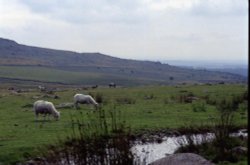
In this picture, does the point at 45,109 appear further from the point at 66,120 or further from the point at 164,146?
the point at 164,146

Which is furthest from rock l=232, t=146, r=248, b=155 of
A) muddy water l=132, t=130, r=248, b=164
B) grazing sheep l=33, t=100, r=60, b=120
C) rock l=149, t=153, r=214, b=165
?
grazing sheep l=33, t=100, r=60, b=120

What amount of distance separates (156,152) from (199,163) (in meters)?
8.13

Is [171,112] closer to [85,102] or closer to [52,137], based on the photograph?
[85,102]

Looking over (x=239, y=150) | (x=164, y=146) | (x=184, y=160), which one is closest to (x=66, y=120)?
(x=164, y=146)

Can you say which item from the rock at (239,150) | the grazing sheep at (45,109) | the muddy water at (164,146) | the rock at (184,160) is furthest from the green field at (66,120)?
the rock at (239,150)

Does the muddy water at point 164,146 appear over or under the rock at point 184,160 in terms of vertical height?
under

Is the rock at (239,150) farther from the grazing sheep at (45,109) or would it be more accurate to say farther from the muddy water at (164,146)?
the grazing sheep at (45,109)

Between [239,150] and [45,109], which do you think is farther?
[45,109]

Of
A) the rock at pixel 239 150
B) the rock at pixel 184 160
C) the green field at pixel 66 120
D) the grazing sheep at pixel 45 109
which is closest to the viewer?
the rock at pixel 184 160

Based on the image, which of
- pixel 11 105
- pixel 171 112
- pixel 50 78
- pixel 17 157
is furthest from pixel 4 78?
pixel 17 157

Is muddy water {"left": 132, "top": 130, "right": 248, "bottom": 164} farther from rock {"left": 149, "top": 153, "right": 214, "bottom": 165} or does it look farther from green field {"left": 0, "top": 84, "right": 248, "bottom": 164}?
rock {"left": 149, "top": 153, "right": 214, "bottom": 165}

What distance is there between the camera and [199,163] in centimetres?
1195

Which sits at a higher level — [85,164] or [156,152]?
[85,164]

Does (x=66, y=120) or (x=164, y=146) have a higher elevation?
(x=66, y=120)
